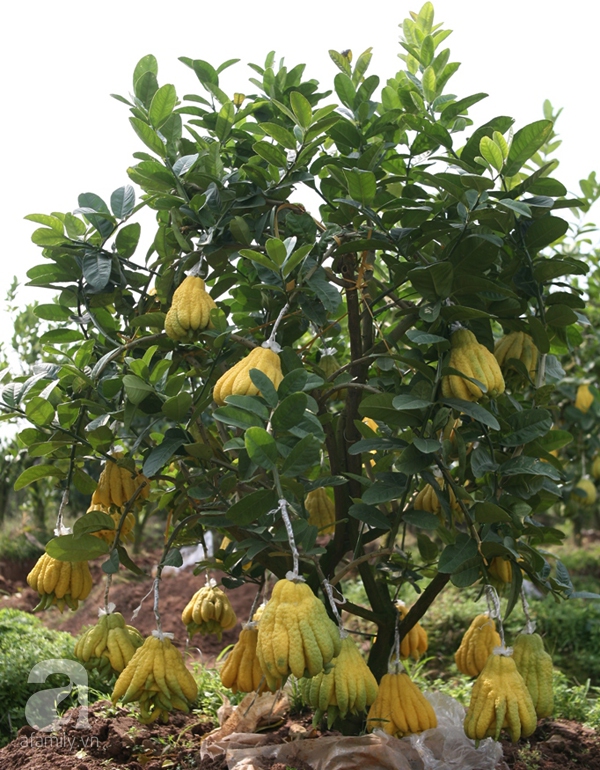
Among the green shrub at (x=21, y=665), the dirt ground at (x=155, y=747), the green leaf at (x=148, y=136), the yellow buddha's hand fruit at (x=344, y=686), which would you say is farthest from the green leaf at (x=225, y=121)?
the green shrub at (x=21, y=665)

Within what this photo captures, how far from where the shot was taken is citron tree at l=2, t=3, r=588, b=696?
→ 1461mm

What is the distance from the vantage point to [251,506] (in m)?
1.29

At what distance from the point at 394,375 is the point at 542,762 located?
113cm

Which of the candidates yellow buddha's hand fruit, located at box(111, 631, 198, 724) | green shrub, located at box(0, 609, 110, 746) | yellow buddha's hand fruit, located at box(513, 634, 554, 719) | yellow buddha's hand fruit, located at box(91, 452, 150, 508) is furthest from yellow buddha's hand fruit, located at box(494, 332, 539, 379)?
green shrub, located at box(0, 609, 110, 746)

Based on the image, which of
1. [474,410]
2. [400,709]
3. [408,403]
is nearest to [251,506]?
[408,403]

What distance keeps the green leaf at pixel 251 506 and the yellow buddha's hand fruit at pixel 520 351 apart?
0.72 meters

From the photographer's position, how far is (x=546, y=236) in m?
1.57

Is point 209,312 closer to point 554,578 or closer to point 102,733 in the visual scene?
point 554,578

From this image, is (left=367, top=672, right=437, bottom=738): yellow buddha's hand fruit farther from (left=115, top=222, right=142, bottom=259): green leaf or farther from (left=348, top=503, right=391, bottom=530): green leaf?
(left=115, top=222, right=142, bottom=259): green leaf

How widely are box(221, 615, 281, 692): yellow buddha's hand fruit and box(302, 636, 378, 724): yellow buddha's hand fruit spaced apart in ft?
1.19

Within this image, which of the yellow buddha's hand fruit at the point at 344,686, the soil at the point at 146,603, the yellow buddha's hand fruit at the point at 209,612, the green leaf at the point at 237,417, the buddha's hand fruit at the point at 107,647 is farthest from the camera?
the soil at the point at 146,603

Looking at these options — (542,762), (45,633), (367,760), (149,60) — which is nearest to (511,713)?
(367,760)

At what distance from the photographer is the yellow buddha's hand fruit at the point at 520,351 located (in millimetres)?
1728

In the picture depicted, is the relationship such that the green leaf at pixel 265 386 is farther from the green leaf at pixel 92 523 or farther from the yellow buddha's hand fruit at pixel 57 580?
the yellow buddha's hand fruit at pixel 57 580
